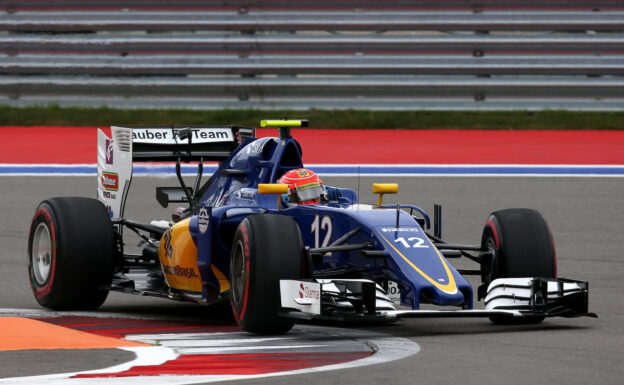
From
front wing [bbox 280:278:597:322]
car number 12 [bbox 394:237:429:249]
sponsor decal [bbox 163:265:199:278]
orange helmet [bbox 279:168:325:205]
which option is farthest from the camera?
sponsor decal [bbox 163:265:199:278]

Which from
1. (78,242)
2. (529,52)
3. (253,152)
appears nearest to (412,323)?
(253,152)

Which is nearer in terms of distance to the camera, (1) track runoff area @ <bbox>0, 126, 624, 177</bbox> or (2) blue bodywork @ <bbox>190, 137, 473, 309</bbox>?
(2) blue bodywork @ <bbox>190, 137, 473, 309</bbox>

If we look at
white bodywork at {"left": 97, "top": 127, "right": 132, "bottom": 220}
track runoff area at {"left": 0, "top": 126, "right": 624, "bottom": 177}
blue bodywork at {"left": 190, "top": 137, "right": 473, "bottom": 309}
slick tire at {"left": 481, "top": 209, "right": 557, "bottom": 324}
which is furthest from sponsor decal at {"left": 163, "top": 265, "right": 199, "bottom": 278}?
track runoff area at {"left": 0, "top": 126, "right": 624, "bottom": 177}

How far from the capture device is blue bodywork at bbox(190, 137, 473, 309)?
7.66 meters

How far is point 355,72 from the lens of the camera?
21.0 meters

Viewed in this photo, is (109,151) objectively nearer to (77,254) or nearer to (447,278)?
(77,254)

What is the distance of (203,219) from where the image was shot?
855cm

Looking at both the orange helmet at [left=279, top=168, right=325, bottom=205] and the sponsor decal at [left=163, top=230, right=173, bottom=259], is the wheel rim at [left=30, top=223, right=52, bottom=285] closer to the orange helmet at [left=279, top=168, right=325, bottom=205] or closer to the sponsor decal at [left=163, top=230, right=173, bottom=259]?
the sponsor decal at [left=163, top=230, right=173, bottom=259]

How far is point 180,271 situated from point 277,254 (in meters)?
1.56

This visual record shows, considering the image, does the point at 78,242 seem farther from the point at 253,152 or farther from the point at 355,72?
the point at 355,72

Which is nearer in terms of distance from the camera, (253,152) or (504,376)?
(504,376)

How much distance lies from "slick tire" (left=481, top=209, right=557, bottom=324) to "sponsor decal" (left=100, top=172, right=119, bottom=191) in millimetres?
3019

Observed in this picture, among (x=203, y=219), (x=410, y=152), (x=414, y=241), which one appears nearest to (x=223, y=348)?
(x=414, y=241)

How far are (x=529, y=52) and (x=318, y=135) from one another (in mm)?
3676
